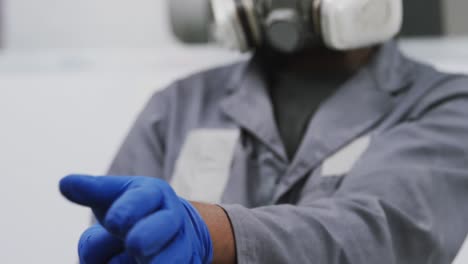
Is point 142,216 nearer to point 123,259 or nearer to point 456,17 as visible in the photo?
point 123,259

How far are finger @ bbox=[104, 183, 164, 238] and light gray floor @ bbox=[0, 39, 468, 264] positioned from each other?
1.97 ft

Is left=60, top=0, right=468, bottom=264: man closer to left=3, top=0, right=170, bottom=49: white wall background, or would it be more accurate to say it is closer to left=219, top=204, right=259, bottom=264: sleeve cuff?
left=219, top=204, right=259, bottom=264: sleeve cuff

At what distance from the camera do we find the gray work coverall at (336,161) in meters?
0.72

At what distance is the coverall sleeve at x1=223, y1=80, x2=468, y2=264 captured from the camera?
2.23ft

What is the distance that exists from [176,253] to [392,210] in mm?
346

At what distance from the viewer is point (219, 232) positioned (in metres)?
0.62

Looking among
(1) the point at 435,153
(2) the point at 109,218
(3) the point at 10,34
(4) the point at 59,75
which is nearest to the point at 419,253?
(1) the point at 435,153

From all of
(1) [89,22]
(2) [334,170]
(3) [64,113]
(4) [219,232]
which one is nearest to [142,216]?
(4) [219,232]

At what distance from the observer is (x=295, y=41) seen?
0.99 meters

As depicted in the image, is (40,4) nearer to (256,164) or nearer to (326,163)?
(256,164)

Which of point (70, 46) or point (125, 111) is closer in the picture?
point (125, 111)

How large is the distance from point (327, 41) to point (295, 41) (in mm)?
52

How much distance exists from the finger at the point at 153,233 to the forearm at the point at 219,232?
9cm

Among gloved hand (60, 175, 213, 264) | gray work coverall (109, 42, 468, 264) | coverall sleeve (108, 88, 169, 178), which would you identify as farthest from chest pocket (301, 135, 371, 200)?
gloved hand (60, 175, 213, 264)
